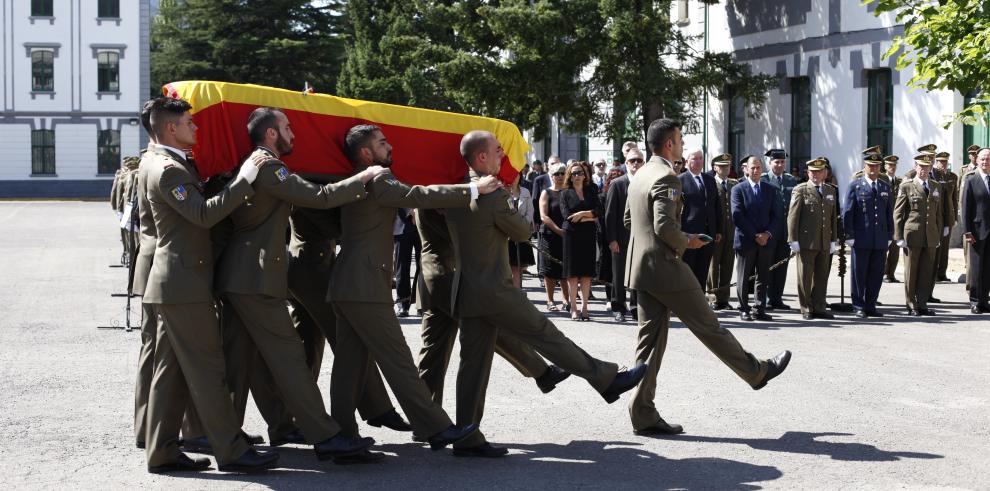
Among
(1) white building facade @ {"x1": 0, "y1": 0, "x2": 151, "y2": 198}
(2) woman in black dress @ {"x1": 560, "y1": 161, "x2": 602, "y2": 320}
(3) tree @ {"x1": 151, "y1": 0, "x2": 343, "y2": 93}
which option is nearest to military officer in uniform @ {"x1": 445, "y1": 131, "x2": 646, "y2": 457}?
(2) woman in black dress @ {"x1": 560, "y1": 161, "x2": 602, "y2": 320}

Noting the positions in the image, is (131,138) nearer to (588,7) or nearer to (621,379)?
(588,7)

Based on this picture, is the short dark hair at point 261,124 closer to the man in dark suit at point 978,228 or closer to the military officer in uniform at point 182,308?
the military officer in uniform at point 182,308

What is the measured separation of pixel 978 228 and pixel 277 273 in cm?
1106

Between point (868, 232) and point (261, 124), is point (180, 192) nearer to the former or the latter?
point (261, 124)

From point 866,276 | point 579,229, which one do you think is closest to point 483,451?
point 579,229

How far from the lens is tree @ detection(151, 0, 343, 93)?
60062mm

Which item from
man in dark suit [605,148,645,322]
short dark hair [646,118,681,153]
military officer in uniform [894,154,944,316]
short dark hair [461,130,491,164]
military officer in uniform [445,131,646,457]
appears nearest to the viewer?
military officer in uniform [445,131,646,457]

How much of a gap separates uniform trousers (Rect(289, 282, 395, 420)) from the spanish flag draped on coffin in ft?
2.38

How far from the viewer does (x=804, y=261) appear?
49.3 feet

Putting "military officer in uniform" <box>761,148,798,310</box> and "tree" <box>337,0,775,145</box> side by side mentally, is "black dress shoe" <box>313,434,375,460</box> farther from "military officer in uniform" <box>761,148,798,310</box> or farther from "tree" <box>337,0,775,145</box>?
"tree" <box>337,0,775,145</box>

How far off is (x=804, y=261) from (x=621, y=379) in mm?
7882

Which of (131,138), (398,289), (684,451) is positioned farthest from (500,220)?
(131,138)

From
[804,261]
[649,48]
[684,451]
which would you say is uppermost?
[649,48]

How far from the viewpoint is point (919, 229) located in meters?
15.7
